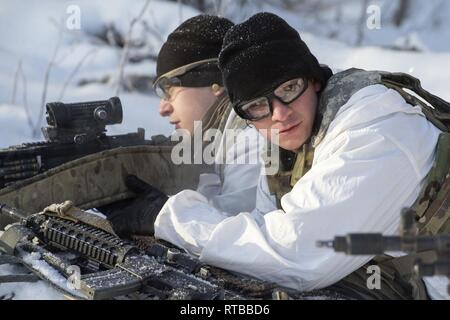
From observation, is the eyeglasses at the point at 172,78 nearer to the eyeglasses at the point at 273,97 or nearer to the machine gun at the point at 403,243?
the eyeglasses at the point at 273,97

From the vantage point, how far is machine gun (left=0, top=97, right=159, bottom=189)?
11.4 ft

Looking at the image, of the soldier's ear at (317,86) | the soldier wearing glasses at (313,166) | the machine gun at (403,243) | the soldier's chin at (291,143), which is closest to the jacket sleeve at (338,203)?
the soldier wearing glasses at (313,166)

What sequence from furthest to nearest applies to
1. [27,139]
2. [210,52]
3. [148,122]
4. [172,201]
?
1. [148,122]
2. [27,139]
3. [210,52]
4. [172,201]

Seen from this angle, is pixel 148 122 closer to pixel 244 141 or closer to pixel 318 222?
pixel 244 141

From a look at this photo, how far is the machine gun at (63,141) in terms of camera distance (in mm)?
3467

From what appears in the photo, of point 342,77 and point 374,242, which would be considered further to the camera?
point 342,77

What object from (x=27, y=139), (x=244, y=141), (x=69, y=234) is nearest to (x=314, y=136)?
(x=244, y=141)

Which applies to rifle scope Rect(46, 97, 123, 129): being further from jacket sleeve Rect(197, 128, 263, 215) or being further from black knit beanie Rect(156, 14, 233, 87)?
jacket sleeve Rect(197, 128, 263, 215)

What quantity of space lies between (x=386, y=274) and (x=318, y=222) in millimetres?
362

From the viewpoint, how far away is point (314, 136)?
266cm

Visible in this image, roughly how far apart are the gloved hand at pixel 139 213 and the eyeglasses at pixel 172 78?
0.49m

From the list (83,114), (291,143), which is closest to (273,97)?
(291,143)
